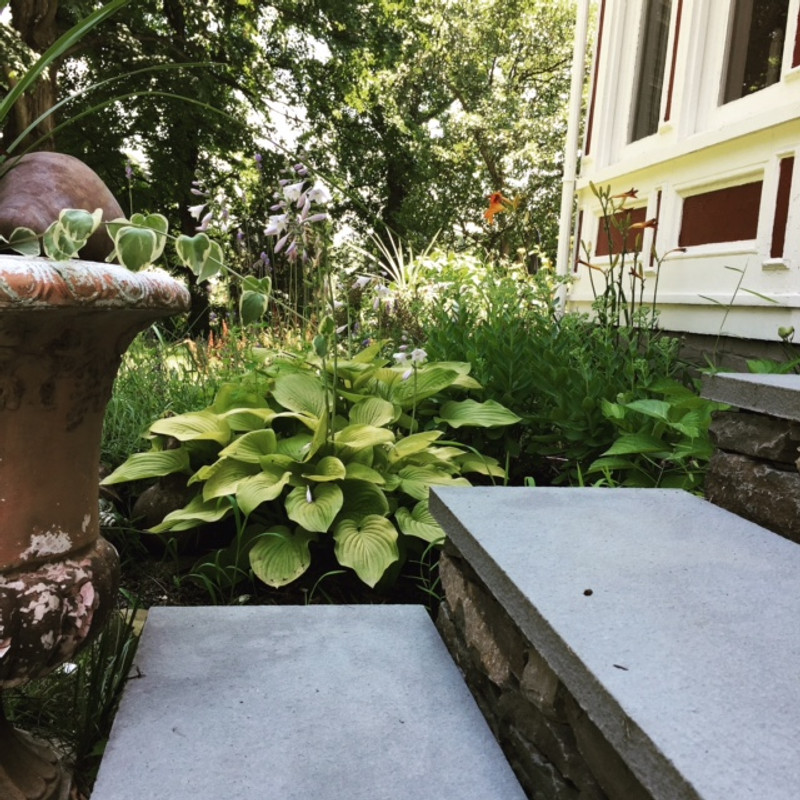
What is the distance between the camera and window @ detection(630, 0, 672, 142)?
397cm

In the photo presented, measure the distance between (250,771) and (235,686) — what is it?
9.2 inches

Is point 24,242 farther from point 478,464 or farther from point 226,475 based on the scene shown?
point 478,464

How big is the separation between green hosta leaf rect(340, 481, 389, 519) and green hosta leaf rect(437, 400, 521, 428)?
1.48 feet

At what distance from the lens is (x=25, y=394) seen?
0.94m

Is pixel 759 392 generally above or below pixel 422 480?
above

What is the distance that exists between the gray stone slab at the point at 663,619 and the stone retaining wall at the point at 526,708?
0.22ft

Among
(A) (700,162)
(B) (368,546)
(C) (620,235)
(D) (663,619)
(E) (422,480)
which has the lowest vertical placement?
(B) (368,546)

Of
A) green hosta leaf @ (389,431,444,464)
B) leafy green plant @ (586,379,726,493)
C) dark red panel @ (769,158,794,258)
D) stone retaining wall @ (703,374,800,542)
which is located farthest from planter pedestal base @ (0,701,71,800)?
dark red panel @ (769,158,794,258)

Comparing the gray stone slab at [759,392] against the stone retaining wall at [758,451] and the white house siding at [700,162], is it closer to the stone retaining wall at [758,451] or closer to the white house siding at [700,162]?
the stone retaining wall at [758,451]

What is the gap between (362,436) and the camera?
1.99m

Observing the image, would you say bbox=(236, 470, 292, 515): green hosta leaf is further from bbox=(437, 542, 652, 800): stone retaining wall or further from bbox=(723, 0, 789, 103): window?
bbox=(723, 0, 789, 103): window

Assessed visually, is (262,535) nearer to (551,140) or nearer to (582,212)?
(582,212)

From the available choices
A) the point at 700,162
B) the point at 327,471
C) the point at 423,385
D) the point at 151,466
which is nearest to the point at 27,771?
the point at 327,471

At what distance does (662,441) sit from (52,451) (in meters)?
1.61
